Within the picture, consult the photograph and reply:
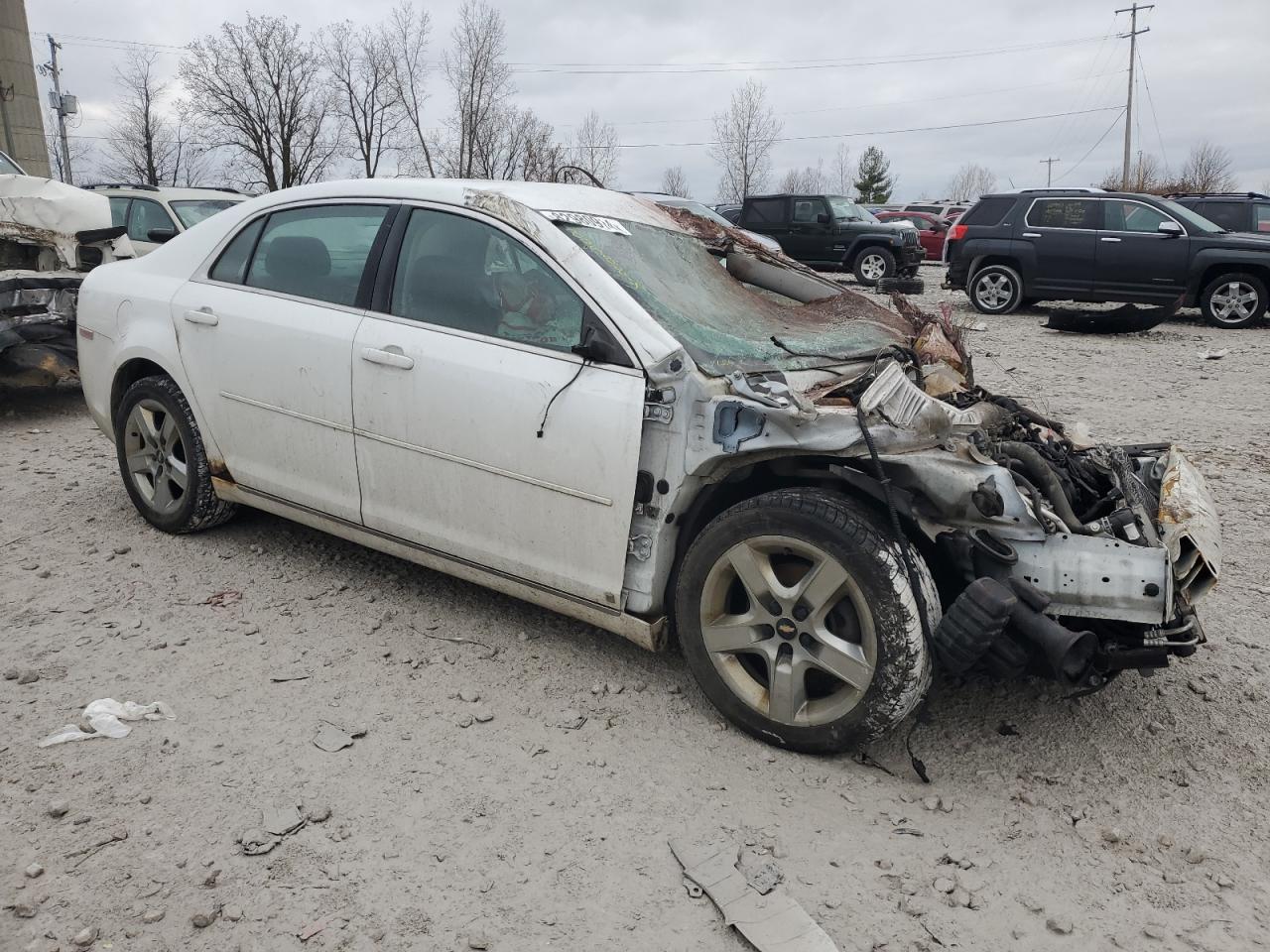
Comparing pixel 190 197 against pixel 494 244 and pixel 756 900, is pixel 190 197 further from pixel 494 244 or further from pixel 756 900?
pixel 756 900

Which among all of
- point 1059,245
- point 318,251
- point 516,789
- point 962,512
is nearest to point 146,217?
point 318,251

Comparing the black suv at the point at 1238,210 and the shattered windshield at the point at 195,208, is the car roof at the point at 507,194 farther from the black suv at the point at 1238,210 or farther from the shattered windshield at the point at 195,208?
the black suv at the point at 1238,210

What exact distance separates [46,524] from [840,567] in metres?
4.08

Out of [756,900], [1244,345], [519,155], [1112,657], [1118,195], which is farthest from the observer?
[519,155]

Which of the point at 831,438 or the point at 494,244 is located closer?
the point at 831,438

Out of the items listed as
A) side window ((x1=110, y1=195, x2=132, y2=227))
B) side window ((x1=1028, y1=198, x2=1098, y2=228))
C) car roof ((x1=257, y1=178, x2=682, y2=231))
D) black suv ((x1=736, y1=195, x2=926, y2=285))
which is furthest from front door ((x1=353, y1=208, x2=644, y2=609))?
black suv ((x1=736, y1=195, x2=926, y2=285))

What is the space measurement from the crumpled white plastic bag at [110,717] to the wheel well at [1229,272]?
1375cm

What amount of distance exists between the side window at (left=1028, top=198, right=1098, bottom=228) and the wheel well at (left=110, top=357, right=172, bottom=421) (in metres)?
12.5

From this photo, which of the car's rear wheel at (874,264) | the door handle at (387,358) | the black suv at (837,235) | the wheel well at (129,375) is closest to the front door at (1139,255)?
the black suv at (837,235)

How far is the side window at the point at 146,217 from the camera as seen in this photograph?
394 inches

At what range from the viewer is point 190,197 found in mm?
10391

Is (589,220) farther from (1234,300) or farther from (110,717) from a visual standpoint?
(1234,300)

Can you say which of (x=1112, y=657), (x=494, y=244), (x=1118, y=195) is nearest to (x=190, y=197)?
(x=494, y=244)

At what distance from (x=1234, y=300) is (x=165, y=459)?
43.7 ft
